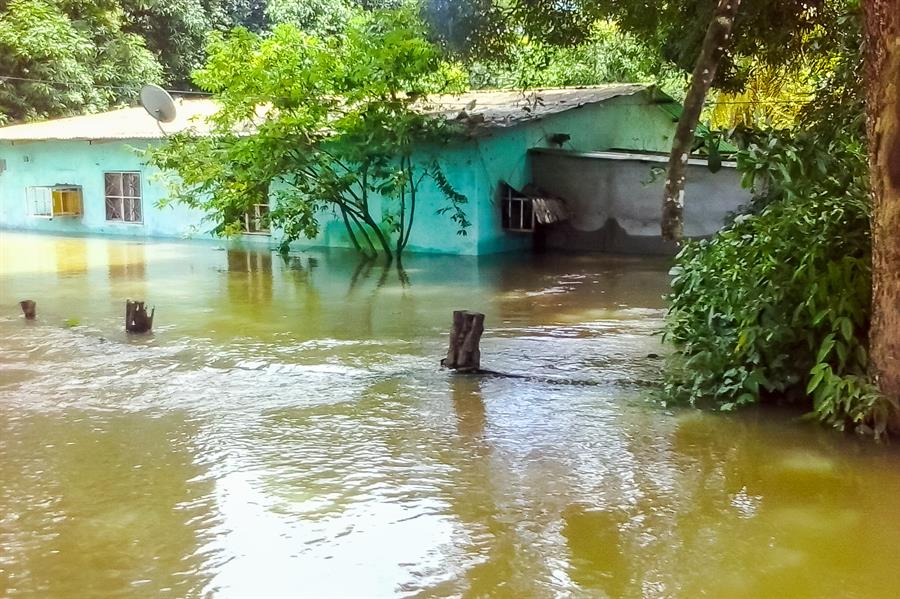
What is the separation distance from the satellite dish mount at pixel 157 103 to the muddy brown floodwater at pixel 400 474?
8553 millimetres

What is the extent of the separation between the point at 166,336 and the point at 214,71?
6.37m

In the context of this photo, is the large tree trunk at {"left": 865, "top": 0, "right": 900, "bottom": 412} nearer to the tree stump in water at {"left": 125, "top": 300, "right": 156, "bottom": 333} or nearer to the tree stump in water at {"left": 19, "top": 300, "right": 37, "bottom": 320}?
the tree stump in water at {"left": 125, "top": 300, "right": 156, "bottom": 333}

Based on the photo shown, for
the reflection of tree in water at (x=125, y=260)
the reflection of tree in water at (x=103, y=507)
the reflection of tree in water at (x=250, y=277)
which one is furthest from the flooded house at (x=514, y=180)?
the reflection of tree in water at (x=103, y=507)

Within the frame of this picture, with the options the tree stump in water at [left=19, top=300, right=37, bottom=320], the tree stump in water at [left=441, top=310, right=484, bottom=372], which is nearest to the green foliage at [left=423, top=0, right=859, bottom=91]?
the tree stump in water at [left=441, top=310, right=484, bottom=372]

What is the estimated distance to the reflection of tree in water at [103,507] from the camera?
386 cm

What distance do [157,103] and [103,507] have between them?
44.3ft

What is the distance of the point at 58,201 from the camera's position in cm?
1967

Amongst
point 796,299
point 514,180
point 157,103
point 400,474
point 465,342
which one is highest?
point 157,103

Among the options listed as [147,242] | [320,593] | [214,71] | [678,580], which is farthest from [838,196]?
[147,242]

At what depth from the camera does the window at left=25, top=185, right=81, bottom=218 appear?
19.6 metres

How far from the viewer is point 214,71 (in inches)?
533

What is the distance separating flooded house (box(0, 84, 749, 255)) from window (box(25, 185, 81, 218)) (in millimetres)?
22

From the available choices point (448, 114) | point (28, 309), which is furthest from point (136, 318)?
point (448, 114)

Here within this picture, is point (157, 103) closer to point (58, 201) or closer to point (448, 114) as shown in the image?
point (58, 201)
